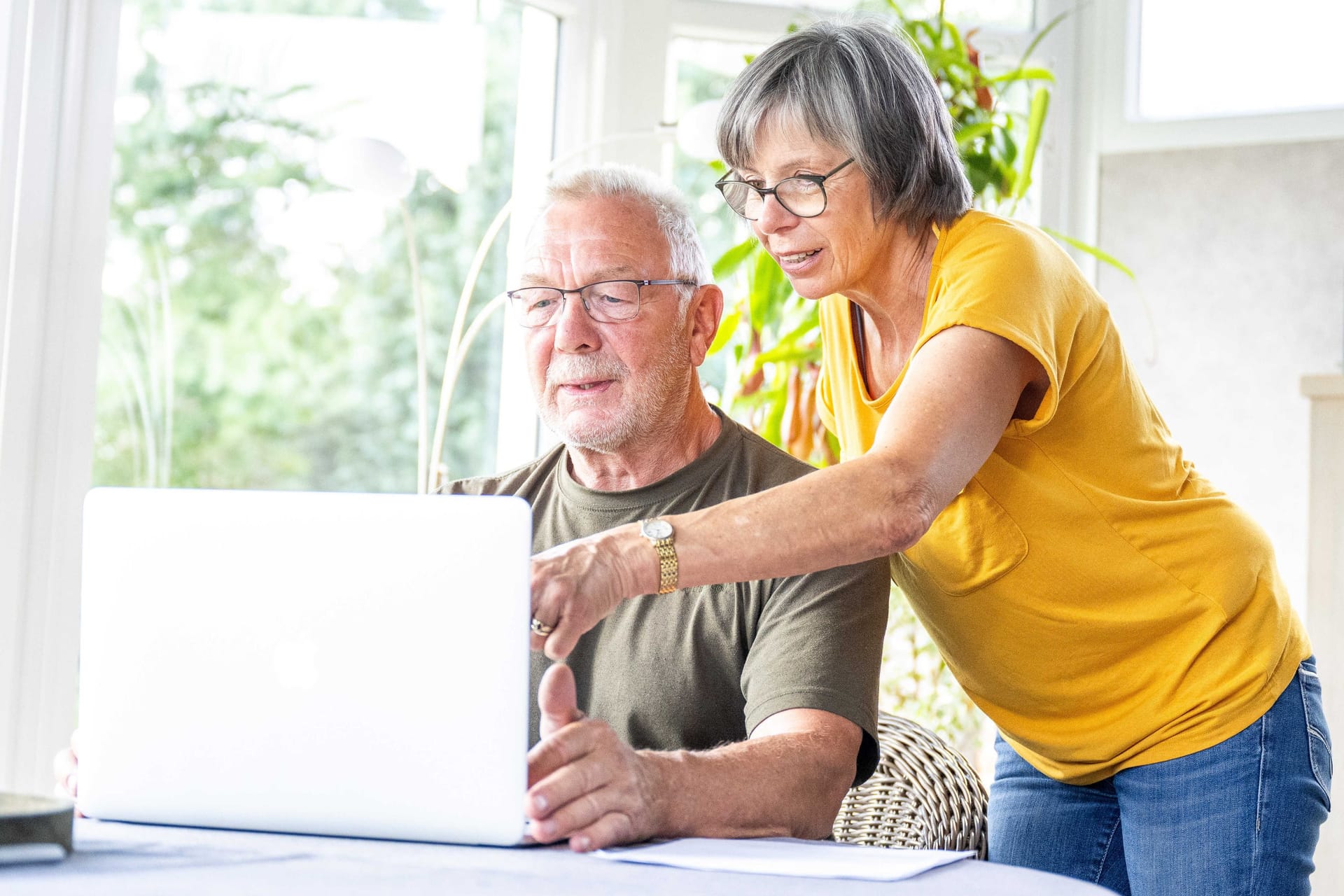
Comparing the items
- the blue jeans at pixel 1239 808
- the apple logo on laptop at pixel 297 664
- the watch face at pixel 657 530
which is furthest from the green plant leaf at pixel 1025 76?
the apple logo on laptop at pixel 297 664

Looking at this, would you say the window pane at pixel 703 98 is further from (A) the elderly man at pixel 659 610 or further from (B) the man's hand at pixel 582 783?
(B) the man's hand at pixel 582 783

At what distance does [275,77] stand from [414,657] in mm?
2093

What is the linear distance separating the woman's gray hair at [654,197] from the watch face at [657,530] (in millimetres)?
682

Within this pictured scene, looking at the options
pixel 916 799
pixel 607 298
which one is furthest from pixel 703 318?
pixel 916 799

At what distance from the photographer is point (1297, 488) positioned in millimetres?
3141

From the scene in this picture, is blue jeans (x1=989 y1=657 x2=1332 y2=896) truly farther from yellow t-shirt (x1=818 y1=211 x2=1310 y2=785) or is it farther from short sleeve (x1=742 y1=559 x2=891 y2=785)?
short sleeve (x1=742 y1=559 x2=891 y2=785)

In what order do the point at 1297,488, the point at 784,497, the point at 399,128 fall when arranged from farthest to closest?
the point at 1297,488 → the point at 399,128 → the point at 784,497

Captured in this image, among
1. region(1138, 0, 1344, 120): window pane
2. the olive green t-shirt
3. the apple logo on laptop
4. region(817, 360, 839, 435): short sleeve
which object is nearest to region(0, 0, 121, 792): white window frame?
the olive green t-shirt

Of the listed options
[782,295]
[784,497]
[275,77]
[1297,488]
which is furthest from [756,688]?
[1297,488]

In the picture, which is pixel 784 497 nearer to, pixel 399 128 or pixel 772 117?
pixel 772 117

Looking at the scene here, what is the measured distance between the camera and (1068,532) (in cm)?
137

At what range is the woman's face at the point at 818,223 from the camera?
136 cm

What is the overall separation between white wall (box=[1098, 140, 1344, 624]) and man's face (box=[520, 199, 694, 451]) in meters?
1.96

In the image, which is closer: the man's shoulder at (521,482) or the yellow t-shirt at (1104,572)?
the yellow t-shirt at (1104,572)
